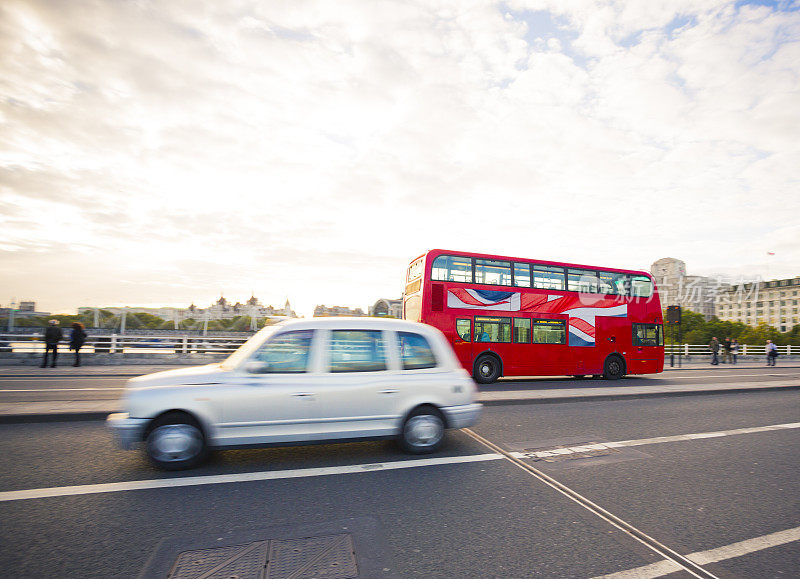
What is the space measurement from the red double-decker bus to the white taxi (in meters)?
7.14

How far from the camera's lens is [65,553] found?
2.61 meters

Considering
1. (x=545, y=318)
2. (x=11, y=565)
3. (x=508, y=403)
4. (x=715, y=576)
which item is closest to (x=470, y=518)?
(x=715, y=576)

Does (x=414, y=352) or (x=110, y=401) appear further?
(x=110, y=401)

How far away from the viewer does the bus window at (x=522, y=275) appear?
1338cm

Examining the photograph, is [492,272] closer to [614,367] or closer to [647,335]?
[614,367]

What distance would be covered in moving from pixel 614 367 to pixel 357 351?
1295 centimetres

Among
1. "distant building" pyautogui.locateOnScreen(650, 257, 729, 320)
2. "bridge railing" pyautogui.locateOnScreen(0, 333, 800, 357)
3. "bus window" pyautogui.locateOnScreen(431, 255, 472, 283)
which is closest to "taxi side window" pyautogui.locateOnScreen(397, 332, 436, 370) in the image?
"bus window" pyautogui.locateOnScreen(431, 255, 472, 283)

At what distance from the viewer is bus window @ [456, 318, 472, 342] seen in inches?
499

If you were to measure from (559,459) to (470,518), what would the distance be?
6.63 feet

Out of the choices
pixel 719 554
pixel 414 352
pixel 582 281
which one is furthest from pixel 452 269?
pixel 719 554

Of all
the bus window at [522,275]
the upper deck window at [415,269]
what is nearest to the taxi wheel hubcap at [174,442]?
the upper deck window at [415,269]

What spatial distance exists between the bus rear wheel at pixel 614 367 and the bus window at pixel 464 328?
5507mm

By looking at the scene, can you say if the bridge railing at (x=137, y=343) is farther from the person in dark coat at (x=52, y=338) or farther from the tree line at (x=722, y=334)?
the tree line at (x=722, y=334)

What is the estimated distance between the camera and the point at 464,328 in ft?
41.9
